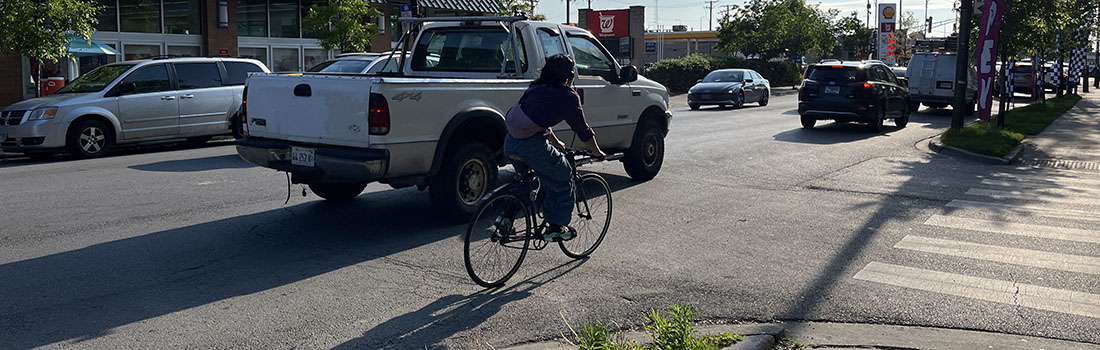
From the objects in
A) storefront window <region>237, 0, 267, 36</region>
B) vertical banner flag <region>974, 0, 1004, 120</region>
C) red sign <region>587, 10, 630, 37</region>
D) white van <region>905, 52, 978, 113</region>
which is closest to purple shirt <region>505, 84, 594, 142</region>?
vertical banner flag <region>974, 0, 1004, 120</region>

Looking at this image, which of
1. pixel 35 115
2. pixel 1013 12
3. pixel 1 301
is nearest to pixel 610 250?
pixel 1 301

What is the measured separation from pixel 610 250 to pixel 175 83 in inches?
448

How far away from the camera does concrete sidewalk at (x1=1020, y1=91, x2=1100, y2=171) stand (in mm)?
14798

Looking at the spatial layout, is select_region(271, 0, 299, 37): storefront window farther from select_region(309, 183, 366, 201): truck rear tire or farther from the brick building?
select_region(309, 183, 366, 201): truck rear tire

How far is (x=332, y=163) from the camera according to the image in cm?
775

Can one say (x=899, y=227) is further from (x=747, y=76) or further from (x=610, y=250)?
(x=747, y=76)

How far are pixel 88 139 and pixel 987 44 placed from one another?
51.5ft

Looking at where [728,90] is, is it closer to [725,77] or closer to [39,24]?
[725,77]

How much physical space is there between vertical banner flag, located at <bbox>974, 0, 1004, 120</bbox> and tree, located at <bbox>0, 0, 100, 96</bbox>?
16.7m

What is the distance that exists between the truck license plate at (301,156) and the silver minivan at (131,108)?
28.5 feet

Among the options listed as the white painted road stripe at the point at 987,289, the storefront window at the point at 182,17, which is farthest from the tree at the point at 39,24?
the white painted road stripe at the point at 987,289

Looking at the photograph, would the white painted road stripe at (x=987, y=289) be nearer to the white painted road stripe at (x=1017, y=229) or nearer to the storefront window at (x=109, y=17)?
the white painted road stripe at (x=1017, y=229)

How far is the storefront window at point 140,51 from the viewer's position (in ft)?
86.2

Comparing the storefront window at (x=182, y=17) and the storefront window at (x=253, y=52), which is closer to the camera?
the storefront window at (x=182, y=17)
